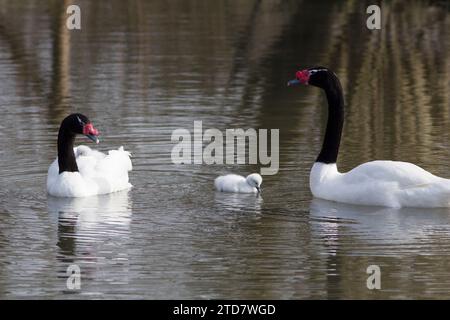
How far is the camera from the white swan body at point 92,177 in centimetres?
1514

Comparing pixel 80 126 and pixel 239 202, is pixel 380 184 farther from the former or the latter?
pixel 80 126

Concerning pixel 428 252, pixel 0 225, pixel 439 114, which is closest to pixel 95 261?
pixel 0 225

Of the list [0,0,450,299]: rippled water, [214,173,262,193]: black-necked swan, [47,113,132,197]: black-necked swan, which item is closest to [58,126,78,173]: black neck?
[47,113,132,197]: black-necked swan

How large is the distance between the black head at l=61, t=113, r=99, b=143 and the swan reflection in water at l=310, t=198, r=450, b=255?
250cm

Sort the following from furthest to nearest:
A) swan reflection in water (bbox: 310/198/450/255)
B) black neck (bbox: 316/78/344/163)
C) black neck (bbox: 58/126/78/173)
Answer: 1. black neck (bbox: 316/78/344/163)
2. black neck (bbox: 58/126/78/173)
3. swan reflection in water (bbox: 310/198/450/255)

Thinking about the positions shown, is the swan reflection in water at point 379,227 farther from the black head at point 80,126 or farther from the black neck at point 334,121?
the black head at point 80,126

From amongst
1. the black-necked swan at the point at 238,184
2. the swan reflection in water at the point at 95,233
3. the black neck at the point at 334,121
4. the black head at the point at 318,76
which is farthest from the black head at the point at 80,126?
the black neck at the point at 334,121

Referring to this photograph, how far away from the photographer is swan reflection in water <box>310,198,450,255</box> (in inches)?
504

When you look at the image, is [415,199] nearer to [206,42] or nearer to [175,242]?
[175,242]

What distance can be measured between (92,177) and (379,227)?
3.45 metres

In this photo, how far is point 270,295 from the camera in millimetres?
11195

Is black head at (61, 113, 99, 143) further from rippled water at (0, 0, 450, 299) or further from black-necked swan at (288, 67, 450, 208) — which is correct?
black-necked swan at (288, 67, 450, 208)

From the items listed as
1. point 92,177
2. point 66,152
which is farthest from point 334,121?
point 66,152
